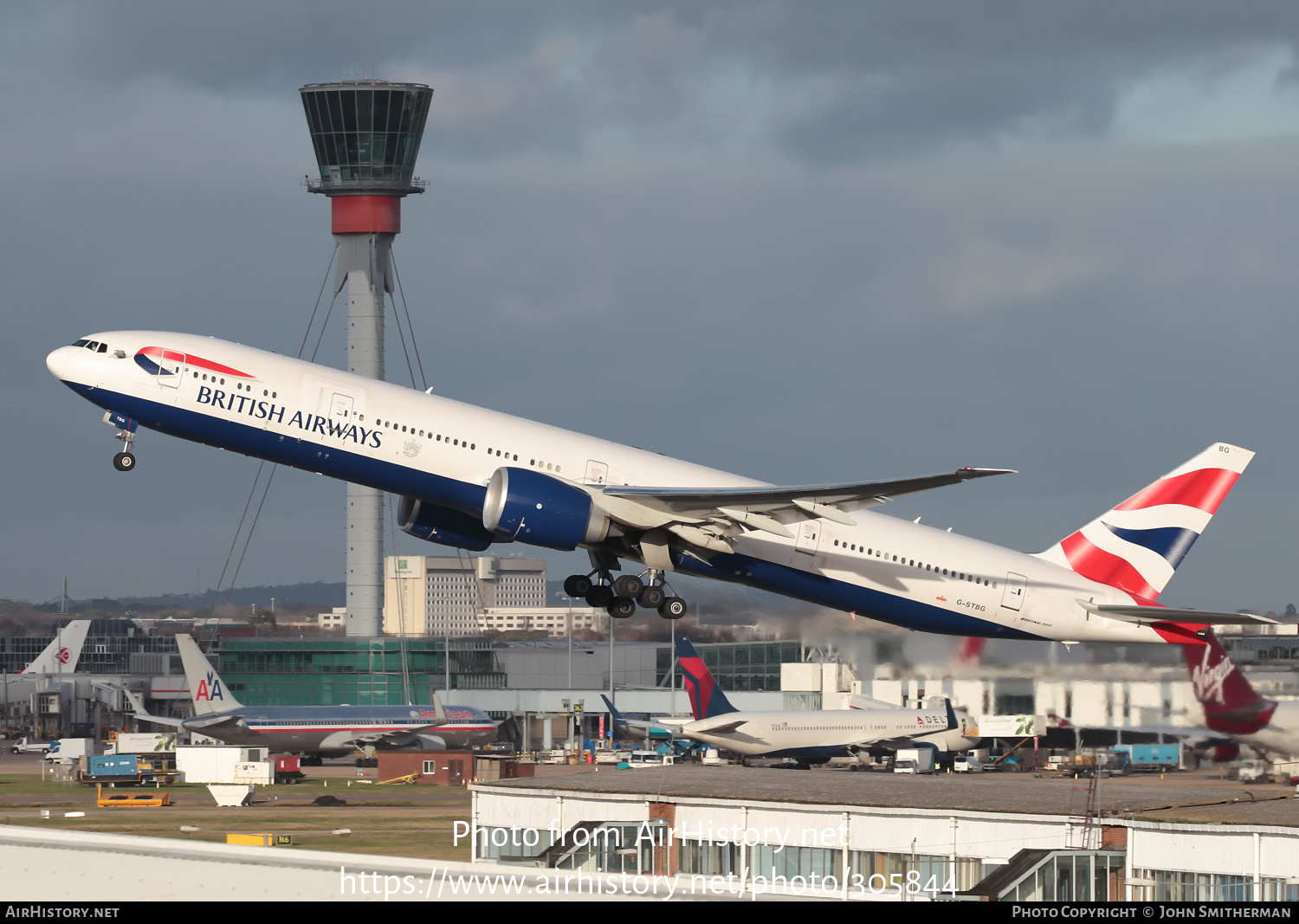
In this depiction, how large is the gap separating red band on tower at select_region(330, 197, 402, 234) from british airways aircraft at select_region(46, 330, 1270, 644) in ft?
447

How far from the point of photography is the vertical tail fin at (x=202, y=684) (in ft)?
315

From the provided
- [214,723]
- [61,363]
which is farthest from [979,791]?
[214,723]

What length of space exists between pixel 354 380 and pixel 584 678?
9553 cm

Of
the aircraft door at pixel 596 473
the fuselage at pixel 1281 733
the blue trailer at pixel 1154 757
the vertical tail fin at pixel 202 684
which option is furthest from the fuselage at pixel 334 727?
the fuselage at pixel 1281 733

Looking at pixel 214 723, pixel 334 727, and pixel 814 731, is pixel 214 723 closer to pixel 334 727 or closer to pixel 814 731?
pixel 334 727

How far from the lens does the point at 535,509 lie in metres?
41.7

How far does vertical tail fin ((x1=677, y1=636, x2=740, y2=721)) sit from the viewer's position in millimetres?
82188

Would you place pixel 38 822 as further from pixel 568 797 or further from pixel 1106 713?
pixel 1106 713

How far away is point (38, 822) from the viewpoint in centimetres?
6150

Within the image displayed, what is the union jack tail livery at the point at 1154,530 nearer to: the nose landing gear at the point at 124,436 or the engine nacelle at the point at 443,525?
the engine nacelle at the point at 443,525

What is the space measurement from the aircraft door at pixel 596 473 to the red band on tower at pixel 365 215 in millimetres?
139598

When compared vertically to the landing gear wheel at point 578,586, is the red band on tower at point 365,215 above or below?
above

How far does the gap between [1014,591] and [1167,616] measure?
4.14 m
